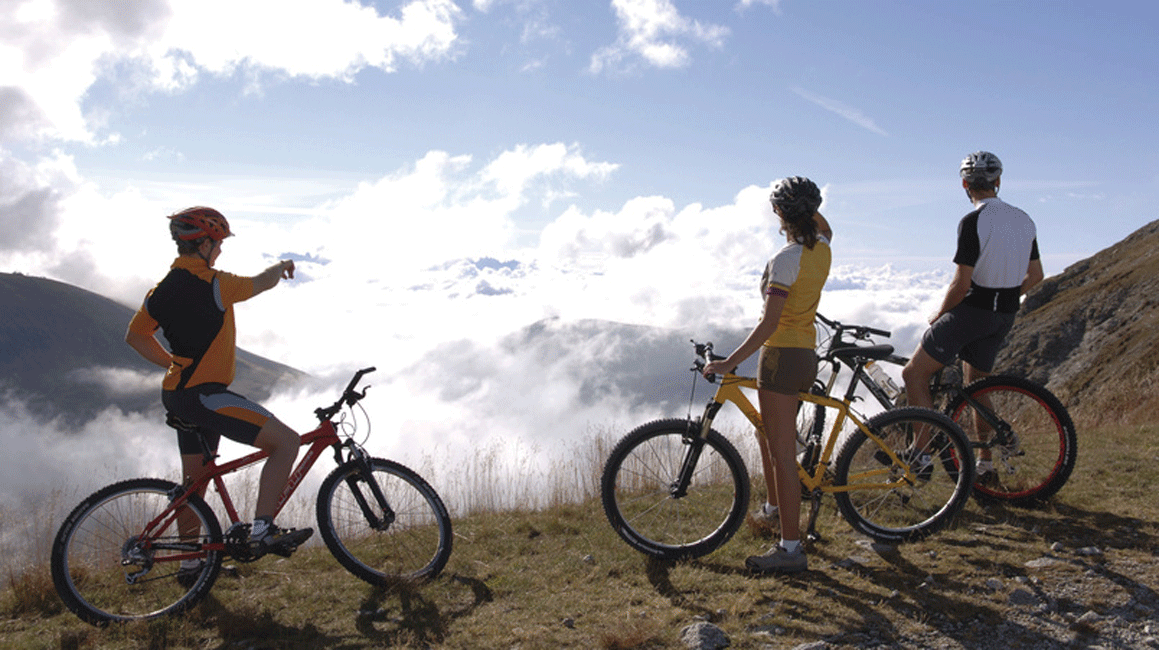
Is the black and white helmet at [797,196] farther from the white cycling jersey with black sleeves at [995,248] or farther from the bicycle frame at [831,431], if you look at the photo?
the white cycling jersey with black sleeves at [995,248]

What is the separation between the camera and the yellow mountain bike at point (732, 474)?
5082 mm

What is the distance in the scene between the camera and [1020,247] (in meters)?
5.46

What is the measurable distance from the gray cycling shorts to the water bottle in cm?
37

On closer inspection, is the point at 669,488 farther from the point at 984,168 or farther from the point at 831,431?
the point at 984,168

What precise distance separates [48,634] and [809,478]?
527 centimetres

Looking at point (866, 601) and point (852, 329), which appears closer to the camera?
point (866, 601)

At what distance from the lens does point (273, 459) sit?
4832 mm

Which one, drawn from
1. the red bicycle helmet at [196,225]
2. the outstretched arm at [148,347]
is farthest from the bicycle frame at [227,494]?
the red bicycle helmet at [196,225]

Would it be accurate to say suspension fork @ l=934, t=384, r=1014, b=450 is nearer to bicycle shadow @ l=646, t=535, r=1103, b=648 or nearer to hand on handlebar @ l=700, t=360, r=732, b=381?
bicycle shadow @ l=646, t=535, r=1103, b=648

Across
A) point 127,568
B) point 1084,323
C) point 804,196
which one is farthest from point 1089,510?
point 1084,323

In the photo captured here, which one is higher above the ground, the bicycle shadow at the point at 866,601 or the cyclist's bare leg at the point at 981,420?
the cyclist's bare leg at the point at 981,420

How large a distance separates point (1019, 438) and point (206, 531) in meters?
6.16

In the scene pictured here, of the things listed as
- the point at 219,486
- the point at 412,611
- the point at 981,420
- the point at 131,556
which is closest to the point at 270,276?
the point at 219,486

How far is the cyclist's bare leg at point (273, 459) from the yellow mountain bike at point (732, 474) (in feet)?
7.08
